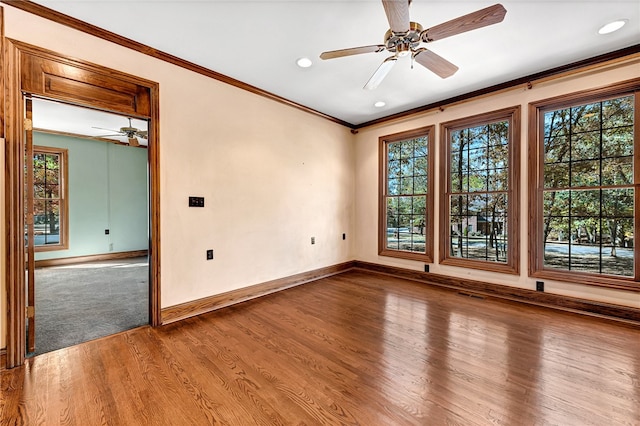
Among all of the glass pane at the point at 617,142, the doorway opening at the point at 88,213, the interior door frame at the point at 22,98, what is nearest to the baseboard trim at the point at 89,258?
the doorway opening at the point at 88,213

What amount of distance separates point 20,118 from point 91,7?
1042mm

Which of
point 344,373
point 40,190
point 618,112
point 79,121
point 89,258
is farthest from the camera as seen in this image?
point 89,258

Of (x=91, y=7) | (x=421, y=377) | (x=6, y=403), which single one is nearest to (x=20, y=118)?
(x=91, y=7)

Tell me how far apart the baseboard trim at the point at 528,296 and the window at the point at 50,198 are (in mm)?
6749

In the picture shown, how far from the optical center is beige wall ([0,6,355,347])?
2.73 metres

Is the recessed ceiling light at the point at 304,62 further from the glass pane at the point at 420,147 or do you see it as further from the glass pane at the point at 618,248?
the glass pane at the point at 618,248

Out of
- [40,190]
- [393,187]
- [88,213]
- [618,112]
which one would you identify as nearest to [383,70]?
[393,187]

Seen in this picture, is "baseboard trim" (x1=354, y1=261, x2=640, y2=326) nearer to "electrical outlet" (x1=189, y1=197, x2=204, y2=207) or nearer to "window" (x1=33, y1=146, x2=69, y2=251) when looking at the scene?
"electrical outlet" (x1=189, y1=197, x2=204, y2=207)

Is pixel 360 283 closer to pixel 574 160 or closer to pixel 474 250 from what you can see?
pixel 474 250

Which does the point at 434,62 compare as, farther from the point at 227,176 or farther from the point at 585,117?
the point at 227,176

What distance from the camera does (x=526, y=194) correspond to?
3.48 meters

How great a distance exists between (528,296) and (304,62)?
395 centimetres

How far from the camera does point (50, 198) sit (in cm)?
563

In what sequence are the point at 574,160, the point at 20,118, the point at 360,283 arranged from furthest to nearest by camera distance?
the point at 360,283
the point at 574,160
the point at 20,118
